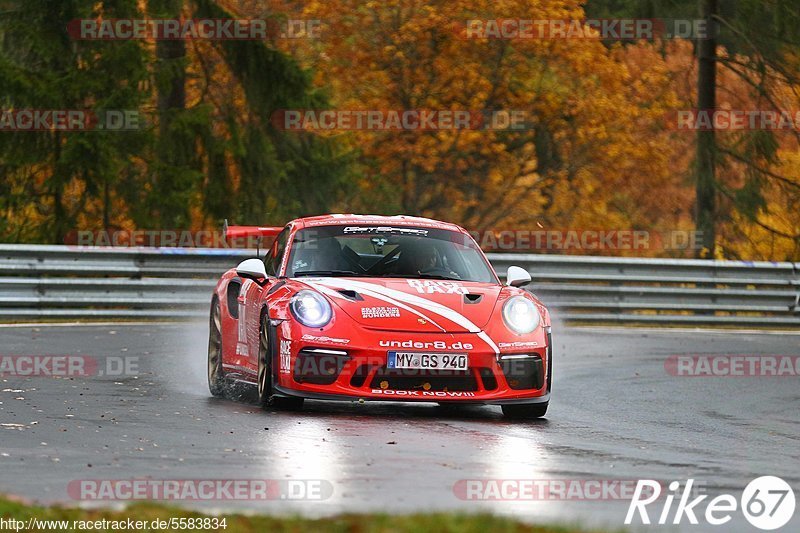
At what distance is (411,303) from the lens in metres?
11.2

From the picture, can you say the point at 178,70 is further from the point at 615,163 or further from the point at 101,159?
the point at 615,163

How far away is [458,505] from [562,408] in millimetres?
5188

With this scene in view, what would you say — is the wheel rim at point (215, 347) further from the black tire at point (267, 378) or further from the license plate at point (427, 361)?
the license plate at point (427, 361)

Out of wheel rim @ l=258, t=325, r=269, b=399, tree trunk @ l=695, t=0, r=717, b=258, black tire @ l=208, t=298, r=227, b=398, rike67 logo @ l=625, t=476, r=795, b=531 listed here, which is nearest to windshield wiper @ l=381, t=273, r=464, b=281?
wheel rim @ l=258, t=325, r=269, b=399

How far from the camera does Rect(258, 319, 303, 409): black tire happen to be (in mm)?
11211

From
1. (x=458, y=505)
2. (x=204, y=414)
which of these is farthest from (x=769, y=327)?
(x=458, y=505)

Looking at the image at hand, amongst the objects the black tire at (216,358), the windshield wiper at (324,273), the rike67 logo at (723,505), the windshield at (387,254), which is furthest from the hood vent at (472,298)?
the rike67 logo at (723,505)

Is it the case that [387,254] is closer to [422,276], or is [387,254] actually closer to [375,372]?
[422,276]

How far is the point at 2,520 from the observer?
21.3ft

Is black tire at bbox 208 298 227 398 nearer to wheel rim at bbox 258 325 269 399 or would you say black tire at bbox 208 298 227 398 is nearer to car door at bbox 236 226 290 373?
car door at bbox 236 226 290 373

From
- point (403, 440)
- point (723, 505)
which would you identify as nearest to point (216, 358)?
point (403, 440)

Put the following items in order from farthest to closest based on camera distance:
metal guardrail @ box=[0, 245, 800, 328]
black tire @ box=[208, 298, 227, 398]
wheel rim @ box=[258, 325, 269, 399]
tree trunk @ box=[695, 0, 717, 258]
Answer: tree trunk @ box=[695, 0, 717, 258] < metal guardrail @ box=[0, 245, 800, 328] < black tire @ box=[208, 298, 227, 398] < wheel rim @ box=[258, 325, 269, 399]

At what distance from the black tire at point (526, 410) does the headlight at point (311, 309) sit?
58.9 inches

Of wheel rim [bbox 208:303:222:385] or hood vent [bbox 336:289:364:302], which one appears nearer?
hood vent [bbox 336:289:364:302]
